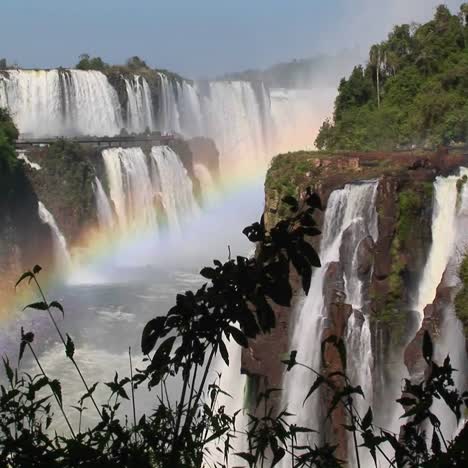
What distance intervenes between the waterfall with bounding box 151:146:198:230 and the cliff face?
58.8 ft

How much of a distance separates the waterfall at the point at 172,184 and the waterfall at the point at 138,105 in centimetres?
369

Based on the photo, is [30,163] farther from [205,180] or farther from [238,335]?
[238,335]

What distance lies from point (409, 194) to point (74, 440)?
11277 mm

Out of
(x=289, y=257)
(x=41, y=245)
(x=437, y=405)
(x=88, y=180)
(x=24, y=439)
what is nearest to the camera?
(x=289, y=257)

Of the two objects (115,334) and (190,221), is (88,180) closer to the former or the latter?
(190,221)

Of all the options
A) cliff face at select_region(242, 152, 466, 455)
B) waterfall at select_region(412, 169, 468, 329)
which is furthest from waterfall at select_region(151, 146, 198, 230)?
waterfall at select_region(412, 169, 468, 329)

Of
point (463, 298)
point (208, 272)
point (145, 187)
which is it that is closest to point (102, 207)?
point (145, 187)

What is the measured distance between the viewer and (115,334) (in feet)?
A: 65.9

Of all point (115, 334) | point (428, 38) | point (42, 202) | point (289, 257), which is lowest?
point (115, 334)

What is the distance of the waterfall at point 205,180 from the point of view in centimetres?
3812

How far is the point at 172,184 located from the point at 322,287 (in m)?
20.6

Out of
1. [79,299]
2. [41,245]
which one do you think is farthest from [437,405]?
[41,245]

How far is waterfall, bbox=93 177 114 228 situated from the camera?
28406 mm

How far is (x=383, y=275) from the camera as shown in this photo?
12.4m
